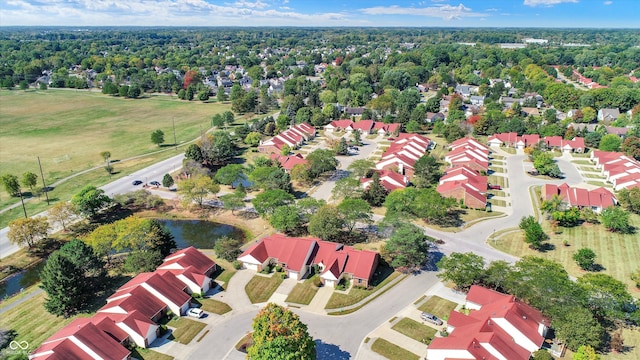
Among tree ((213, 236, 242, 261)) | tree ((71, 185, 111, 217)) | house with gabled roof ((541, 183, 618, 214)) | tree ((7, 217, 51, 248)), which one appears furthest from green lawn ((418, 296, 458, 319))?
tree ((71, 185, 111, 217))

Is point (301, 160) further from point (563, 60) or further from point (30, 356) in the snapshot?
point (563, 60)

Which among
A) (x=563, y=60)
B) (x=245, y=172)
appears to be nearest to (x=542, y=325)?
(x=245, y=172)

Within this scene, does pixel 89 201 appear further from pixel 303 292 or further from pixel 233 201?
pixel 303 292

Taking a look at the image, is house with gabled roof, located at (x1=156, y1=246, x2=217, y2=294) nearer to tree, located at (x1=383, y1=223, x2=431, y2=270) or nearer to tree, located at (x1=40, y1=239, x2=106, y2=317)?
tree, located at (x1=40, y1=239, x2=106, y2=317)

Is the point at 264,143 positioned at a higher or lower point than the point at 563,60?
lower

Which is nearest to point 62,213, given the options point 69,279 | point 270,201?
point 69,279

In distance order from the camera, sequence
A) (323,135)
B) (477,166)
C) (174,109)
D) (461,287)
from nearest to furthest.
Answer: (461,287), (477,166), (323,135), (174,109)
